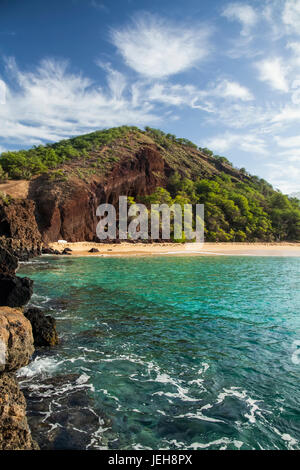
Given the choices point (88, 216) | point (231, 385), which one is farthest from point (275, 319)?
point (88, 216)

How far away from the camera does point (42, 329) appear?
798 centimetres

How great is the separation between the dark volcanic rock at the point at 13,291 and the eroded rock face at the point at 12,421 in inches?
187

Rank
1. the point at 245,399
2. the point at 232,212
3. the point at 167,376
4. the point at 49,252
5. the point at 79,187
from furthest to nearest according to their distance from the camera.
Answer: the point at 232,212, the point at 79,187, the point at 49,252, the point at 167,376, the point at 245,399

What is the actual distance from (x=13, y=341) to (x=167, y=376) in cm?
354

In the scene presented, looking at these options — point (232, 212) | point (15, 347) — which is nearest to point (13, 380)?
point (15, 347)

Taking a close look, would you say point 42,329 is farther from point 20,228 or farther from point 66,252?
point 66,252

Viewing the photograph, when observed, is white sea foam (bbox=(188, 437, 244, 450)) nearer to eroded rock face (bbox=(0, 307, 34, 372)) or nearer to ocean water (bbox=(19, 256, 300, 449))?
ocean water (bbox=(19, 256, 300, 449))

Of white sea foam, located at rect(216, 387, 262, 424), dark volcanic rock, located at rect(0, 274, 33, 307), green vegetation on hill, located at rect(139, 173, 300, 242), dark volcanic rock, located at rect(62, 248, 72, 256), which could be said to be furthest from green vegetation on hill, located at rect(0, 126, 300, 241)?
white sea foam, located at rect(216, 387, 262, 424)

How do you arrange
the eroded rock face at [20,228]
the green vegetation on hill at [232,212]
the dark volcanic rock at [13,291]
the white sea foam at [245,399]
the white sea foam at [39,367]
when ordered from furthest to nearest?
1. the green vegetation on hill at [232,212]
2. the eroded rock face at [20,228]
3. the dark volcanic rock at [13,291]
4. the white sea foam at [39,367]
5. the white sea foam at [245,399]

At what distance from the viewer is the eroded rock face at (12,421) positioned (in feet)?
11.2

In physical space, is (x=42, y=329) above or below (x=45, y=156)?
below

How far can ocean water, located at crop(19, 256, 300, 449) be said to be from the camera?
450 cm

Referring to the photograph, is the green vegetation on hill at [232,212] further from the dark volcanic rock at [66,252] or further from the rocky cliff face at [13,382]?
the rocky cliff face at [13,382]

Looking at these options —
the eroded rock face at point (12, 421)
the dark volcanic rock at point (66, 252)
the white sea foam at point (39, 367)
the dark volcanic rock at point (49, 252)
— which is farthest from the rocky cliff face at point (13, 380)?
the dark volcanic rock at point (49, 252)
